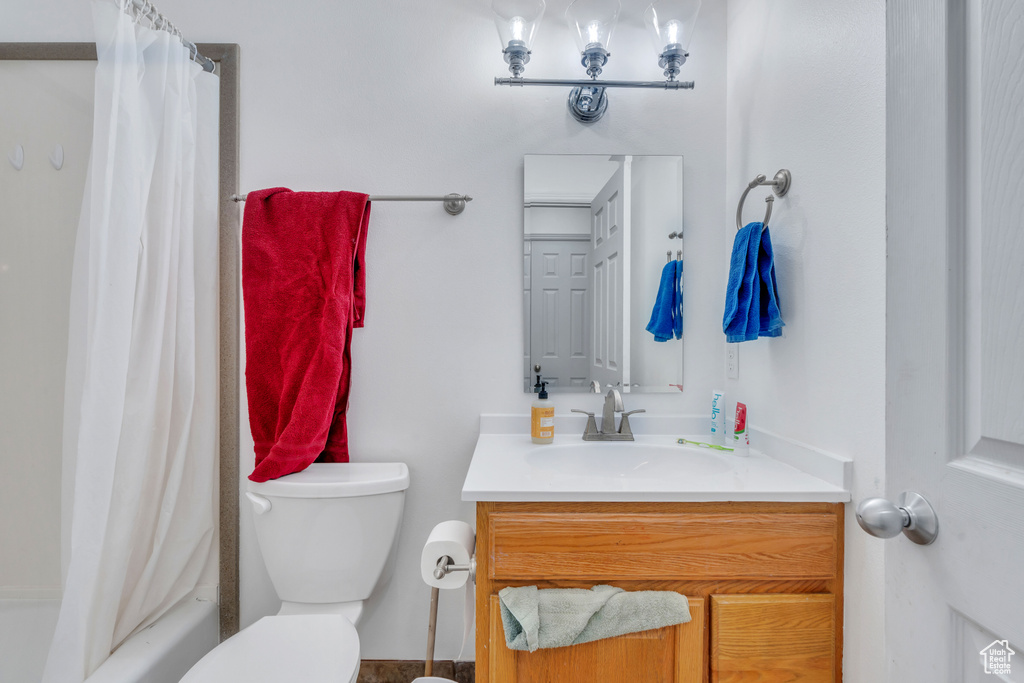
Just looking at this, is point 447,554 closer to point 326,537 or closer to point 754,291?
point 326,537

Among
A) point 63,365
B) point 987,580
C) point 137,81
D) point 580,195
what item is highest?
point 137,81

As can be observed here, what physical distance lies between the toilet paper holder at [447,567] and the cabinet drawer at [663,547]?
6 centimetres

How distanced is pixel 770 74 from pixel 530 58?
66 cm

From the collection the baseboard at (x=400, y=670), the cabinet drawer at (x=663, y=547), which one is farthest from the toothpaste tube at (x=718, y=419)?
the baseboard at (x=400, y=670)

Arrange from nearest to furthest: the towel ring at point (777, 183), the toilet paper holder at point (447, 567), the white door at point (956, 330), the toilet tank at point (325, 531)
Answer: the white door at point (956, 330)
the toilet paper holder at point (447, 567)
the towel ring at point (777, 183)
the toilet tank at point (325, 531)

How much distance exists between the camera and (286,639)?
112 cm

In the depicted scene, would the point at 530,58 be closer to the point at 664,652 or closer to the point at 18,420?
the point at 664,652

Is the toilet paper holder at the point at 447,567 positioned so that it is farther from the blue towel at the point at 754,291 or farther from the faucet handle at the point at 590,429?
the blue towel at the point at 754,291

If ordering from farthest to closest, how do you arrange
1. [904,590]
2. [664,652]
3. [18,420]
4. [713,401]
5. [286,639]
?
[713,401] → [18,420] → [286,639] → [664,652] → [904,590]

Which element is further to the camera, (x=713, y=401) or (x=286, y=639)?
(x=713, y=401)

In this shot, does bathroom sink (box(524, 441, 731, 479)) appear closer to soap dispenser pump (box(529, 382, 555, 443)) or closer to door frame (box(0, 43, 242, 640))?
soap dispenser pump (box(529, 382, 555, 443))

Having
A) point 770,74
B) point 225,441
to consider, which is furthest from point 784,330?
point 225,441

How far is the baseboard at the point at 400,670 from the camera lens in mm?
1500

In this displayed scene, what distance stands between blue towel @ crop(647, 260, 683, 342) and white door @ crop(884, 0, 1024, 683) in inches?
36.4
